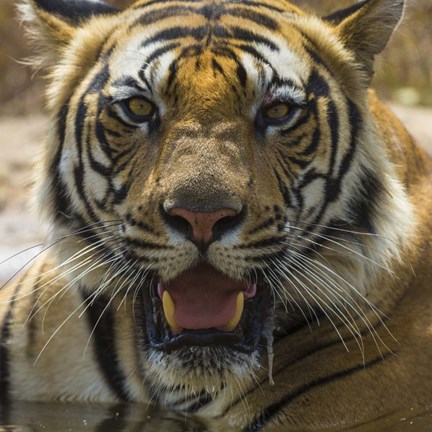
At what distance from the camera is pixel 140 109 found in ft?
8.57

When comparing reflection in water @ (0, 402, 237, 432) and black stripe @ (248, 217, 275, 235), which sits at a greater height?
black stripe @ (248, 217, 275, 235)

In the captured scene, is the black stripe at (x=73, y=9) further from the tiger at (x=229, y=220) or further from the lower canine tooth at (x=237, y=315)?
the lower canine tooth at (x=237, y=315)

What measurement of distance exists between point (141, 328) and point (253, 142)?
21.2 inches

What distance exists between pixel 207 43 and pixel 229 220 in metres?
0.53

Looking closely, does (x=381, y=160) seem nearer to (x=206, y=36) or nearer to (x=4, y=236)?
(x=206, y=36)

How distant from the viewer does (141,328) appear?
2.73 metres

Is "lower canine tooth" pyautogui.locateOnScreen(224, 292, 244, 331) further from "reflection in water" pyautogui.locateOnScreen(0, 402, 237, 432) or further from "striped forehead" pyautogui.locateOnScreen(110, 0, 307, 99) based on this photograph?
"striped forehead" pyautogui.locateOnScreen(110, 0, 307, 99)

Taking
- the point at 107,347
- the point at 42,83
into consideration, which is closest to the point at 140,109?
the point at 107,347

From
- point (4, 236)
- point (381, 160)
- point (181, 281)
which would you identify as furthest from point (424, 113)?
point (181, 281)

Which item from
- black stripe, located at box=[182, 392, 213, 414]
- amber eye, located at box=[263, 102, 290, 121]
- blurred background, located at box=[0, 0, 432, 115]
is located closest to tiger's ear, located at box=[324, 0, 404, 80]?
amber eye, located at box=[263, 102, 290, 121]

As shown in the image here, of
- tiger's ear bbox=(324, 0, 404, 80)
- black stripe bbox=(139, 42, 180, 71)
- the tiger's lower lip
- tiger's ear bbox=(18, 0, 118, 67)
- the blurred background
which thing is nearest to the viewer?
the tiger's lower lip

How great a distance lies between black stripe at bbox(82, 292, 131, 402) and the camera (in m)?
3.00

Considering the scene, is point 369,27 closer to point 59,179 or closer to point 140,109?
point 140,109

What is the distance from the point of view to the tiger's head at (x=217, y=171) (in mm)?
2441
